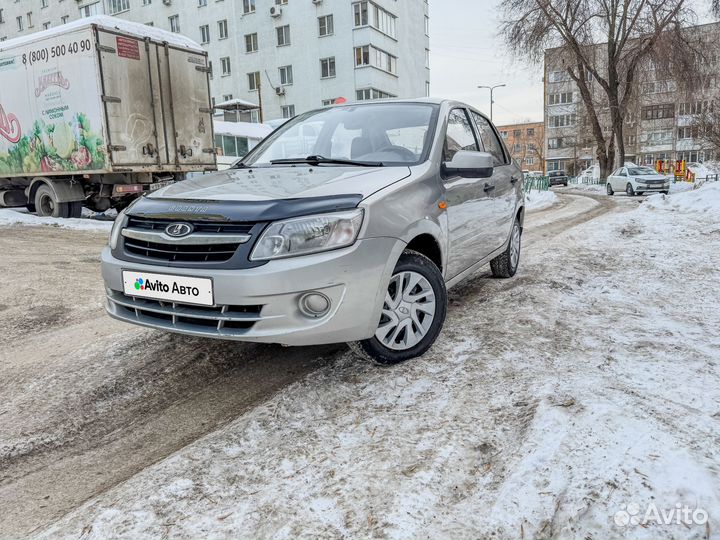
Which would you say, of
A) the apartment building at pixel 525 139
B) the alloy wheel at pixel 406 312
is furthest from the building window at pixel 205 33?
the apartment building at pixel 525 139

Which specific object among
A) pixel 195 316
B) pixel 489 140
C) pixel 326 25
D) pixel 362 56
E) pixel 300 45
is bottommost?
pixel 195 316

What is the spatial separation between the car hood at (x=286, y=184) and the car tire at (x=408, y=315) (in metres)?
0.48

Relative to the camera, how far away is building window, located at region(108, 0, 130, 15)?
129ft

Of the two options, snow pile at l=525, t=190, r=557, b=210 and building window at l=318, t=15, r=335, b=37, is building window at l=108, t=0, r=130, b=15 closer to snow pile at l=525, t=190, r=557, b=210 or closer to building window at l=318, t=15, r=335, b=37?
building window at l=318, t=15, r=335, b=37

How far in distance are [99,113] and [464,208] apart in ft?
26.6

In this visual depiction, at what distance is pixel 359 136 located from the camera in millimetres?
3902

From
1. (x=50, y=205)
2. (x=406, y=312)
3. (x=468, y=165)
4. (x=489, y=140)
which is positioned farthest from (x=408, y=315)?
(x=50, y=205)

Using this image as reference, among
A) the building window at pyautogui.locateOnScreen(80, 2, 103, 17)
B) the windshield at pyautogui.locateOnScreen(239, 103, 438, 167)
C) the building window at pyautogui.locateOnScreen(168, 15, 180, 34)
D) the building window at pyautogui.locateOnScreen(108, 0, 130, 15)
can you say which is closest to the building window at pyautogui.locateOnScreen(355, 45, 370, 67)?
the building window at pyautogui.locateOnScreen(168, 15, 180, 34)

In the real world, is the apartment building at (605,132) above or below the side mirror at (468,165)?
above

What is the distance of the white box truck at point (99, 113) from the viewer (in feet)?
31.8

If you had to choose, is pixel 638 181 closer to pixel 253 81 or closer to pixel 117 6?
pixel 253 81

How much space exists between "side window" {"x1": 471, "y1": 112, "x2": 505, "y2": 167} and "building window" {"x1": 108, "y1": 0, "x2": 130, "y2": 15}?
42171mm

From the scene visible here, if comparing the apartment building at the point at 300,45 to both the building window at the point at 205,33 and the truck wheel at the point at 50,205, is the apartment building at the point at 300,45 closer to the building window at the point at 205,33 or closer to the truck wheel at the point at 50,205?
the building window at the point at 205,33

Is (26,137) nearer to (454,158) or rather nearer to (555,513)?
(454,158)
